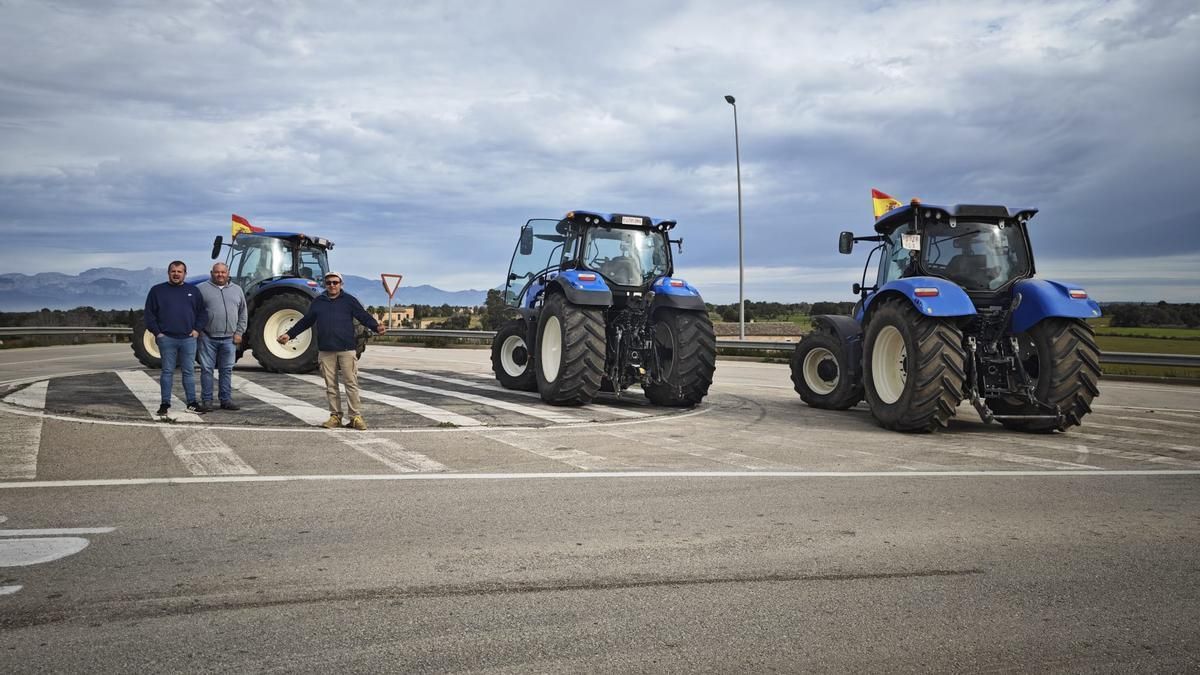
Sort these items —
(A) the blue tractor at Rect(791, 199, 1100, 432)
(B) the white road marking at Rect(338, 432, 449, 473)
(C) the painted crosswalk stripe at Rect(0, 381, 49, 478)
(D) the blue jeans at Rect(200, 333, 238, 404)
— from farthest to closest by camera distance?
1. (D) the blue jeans at Rect(200, 333, 238, 404)
2. (A) the blue tractor at Rect(791, 199, 1100, 432)
3. (B) the white road marking at Rect(338, 432, 449, 473)
4. (C) the painted crosswalk stripe at Rect(0, 381, 49, 478)

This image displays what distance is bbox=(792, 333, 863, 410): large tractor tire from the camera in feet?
39.4

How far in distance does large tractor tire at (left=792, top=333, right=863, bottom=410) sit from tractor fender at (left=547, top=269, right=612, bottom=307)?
331cm

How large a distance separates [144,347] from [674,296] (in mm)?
11714

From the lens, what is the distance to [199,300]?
1020 centimetres

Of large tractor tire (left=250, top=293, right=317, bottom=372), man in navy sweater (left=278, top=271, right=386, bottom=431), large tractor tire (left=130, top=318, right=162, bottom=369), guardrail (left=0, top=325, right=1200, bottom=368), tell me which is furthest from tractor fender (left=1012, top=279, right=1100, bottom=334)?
large tractor tire (left=130, top=318, right=162, bottom=369)

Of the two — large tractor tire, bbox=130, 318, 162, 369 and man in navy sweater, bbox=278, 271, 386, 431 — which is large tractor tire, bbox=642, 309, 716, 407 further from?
large tractor tire, bbox=130, 318, 162, 369

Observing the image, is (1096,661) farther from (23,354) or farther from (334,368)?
(23,354)

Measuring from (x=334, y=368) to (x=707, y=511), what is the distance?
5408mm

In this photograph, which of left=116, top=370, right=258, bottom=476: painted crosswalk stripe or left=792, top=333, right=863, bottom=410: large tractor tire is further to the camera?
left=792, top=333, right=863, bottom=410: large tractor tire

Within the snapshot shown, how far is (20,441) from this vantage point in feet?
25.3

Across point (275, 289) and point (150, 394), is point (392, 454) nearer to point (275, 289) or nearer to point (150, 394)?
point (150, 394)

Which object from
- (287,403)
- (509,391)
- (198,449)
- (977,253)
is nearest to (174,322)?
(287,403)

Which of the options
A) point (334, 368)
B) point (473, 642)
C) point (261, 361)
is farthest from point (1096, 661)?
point (261, 361)

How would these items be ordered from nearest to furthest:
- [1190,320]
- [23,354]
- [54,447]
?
[54,447] < [23,354] < [1190,320]
